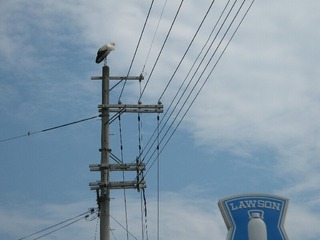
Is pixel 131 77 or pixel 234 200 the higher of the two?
pixel 131 77

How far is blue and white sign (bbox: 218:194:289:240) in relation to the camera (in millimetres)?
12070

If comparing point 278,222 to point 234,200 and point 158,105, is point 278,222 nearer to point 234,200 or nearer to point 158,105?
point 234,200

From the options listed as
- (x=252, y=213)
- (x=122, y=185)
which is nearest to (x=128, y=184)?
(x=122, y=185)

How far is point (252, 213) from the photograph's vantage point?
39.8ft

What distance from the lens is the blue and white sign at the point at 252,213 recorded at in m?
12.1

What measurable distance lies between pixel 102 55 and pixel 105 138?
330 centimetres

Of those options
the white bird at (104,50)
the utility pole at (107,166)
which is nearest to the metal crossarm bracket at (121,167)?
the utility pole at (107,166)

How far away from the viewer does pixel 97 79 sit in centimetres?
2773

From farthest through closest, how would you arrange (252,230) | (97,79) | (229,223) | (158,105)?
(97,79) → (158,105) → (229,223) → (252,230)

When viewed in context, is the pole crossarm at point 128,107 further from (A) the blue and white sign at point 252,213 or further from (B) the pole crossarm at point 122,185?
(A) the blue and white sign at point 252,213

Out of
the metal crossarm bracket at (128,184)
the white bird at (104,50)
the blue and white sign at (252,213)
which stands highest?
the white bird at (104,50)

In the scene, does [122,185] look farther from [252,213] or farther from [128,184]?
[252,213]

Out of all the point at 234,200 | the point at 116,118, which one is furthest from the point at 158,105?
the point at 234,200

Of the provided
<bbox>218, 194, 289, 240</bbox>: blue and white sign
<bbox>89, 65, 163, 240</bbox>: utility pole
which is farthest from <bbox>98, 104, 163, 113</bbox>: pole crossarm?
<bbox>218, 194, 289, 240</bbox>: blue and white sign
